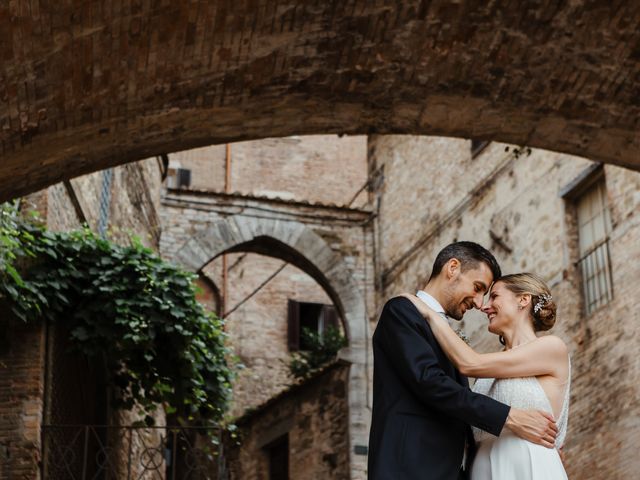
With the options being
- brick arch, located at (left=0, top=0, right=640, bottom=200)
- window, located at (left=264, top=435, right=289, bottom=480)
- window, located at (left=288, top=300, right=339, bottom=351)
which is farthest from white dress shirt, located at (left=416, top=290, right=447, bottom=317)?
window, located at (left=288, top=300, right=339, bottom=351)

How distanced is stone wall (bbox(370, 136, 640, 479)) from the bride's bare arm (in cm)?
799

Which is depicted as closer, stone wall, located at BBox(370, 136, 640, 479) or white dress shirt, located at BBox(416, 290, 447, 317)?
white dress shirt, located at BBox(416, 290, 447, 317)

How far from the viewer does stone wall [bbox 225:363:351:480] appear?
17375mm

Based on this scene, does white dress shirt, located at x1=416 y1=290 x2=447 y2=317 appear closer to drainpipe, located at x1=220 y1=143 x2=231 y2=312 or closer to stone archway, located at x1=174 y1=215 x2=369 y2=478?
stone archway, located at x1=174 y1=215 x2=369 y2=478

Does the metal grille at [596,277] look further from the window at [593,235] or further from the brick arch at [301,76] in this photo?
the brick arch at [301,76]

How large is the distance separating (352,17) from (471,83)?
0.94 metres

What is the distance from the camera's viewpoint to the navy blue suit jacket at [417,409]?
417cm

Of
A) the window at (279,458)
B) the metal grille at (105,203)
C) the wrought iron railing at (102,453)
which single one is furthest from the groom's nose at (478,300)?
the window at (279,458)

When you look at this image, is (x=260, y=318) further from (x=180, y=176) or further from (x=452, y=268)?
(x=452, y=268)

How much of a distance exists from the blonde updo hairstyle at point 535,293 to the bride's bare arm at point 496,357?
125mm

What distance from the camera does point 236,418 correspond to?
66.6 feet

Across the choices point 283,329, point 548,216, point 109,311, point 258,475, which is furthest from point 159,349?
point 283,329

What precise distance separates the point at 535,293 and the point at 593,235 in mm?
9364

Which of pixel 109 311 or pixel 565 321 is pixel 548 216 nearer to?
pixel 565 321
